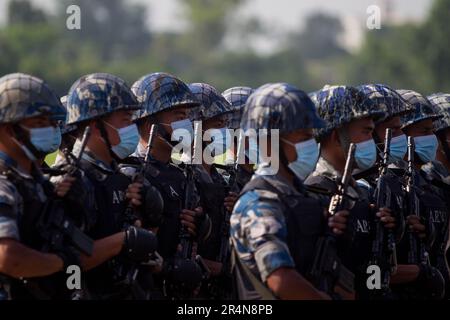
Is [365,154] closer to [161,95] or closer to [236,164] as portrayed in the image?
[161,95]

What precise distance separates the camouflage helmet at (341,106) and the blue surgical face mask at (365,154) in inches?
8.7

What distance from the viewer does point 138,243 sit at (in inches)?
378

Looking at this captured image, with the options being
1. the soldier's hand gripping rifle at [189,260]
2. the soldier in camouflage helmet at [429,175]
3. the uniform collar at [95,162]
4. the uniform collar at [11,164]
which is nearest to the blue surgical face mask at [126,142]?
the uniform collar at [95,162]

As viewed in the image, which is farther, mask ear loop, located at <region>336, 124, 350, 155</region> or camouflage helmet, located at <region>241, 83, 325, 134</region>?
mask ear loop, located at <region>336, 124, 350, 155</region>

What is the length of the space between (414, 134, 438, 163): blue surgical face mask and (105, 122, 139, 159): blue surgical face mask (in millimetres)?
3313

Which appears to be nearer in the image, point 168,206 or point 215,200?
point 168,206

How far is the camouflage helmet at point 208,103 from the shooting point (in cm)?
1241

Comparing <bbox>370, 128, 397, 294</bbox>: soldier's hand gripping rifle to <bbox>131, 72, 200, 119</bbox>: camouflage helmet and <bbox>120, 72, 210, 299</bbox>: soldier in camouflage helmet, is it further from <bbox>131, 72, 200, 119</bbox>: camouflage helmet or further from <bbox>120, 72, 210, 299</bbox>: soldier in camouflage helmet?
<bbox>131, 72, 200, 119</bbox>: camouflage helmet

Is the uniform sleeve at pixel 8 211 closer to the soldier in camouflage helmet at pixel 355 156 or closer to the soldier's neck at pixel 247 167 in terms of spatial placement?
the soldier in camouflage helmet at pixel 355 156

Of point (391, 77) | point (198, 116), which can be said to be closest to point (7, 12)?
point (391, 77)

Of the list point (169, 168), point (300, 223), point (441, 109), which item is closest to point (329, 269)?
point (300, 223)

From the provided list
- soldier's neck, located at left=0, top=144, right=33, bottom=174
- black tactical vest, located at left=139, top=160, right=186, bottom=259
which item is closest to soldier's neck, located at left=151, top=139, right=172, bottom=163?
black tactical vest, located at left=139, top=160, right=186, bottom=259

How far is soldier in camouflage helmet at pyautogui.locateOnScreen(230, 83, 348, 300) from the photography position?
326 inches

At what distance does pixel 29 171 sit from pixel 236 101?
15.1 ft
